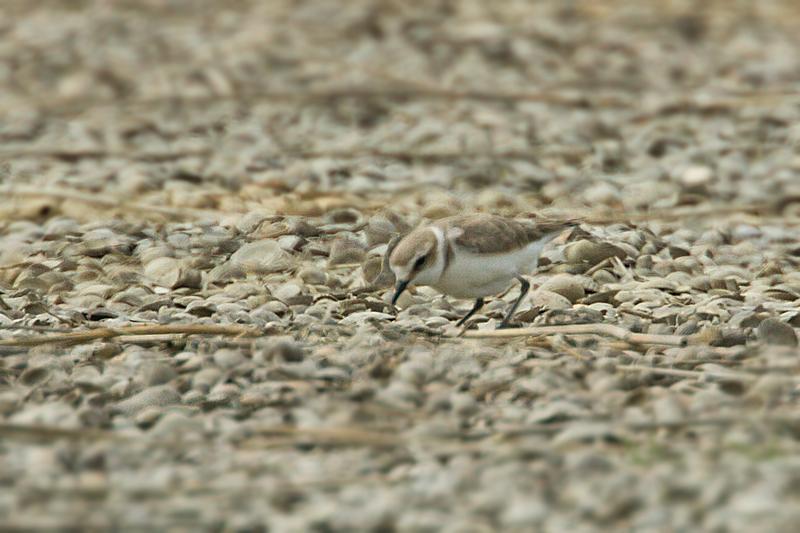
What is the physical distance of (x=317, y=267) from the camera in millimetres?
7188

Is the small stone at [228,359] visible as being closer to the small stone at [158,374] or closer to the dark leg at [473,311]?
the small stone at [158,374]

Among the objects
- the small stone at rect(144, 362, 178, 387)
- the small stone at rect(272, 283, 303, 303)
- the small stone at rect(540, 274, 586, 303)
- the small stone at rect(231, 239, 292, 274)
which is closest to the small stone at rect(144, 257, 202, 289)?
the small stone at rect(231, 239, 292, 274)

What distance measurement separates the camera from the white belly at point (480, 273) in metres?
6.05

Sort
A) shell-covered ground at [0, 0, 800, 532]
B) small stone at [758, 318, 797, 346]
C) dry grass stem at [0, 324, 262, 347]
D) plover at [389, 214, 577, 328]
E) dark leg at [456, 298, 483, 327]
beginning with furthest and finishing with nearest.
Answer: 1. dark leg at [456, 298, 483, 327]
2. plover at [389, 214, 577, 328]
3. dry grass stem at [0, 324, 262, 347]
4. small stone at [758, 318, 797, 346]
5. shell-covered ground at [0, 0, 800, 532]

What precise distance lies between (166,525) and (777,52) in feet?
36.0

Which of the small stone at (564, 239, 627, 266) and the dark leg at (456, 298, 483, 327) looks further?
the small stone at (564, 239, 627, 266)

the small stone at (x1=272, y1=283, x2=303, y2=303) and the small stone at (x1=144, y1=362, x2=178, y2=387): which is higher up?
the small stone at (x1=144, y1=362, x2=178, y2=387)

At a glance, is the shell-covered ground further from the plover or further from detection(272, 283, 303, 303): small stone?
the plover

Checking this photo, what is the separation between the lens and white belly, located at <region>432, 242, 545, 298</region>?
6051 mm

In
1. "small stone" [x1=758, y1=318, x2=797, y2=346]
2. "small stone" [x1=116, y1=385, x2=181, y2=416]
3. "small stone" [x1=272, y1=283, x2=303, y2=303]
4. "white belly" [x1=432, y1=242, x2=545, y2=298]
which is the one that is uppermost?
"white belly" [x1=432, y1=242, x2=545, y2=298]

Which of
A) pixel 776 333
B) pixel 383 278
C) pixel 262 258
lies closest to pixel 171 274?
pixel 262 258

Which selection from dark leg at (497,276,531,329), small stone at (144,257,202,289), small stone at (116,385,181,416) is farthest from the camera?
small stone at (144,257,202,289)

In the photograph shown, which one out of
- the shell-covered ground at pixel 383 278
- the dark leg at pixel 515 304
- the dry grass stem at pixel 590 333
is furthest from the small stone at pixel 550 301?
the dry grass stem at pixel 590 333

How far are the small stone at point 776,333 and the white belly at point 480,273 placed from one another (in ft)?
3.62
